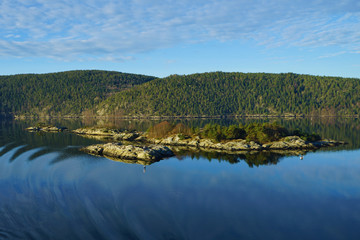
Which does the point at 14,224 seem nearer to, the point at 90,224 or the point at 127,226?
the point at 90,224

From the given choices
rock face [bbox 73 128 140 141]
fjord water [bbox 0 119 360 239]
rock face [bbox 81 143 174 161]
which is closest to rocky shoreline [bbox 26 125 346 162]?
rock face [bbox 81 143 174 161]

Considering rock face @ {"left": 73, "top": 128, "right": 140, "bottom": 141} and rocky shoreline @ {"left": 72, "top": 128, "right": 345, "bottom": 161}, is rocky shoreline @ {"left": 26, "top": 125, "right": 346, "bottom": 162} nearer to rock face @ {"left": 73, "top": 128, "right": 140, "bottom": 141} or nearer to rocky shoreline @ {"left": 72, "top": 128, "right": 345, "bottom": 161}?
rocky shoreline @ {"left": 72, "top": 128, "right": 345, "bottom": 161}

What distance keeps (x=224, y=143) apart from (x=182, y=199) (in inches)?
1819

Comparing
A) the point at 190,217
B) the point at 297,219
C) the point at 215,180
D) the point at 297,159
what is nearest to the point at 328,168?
the point at 297,159

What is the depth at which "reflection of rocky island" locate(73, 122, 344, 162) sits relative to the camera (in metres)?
70.1

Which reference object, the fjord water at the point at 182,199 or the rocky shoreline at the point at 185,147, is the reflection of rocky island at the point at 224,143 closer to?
the rocky shoreline at the point at 185,147

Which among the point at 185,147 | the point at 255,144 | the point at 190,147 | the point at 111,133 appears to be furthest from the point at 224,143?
the point at 111,133

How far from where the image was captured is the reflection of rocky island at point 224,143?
70.1 metres

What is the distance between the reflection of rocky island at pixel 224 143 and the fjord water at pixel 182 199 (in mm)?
7450

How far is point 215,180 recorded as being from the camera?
47906 mm

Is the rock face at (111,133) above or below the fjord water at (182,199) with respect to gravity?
above

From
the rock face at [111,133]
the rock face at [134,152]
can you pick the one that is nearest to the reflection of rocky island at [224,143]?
the rock face at [134,152]

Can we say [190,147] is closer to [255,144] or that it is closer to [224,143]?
[224,143]

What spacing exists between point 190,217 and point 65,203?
54.7ft
